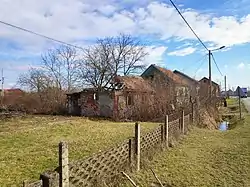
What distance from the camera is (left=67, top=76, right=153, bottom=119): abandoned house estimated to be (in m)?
25.8

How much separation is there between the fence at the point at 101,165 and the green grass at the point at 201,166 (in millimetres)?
401

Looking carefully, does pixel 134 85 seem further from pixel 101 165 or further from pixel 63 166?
pixel 63 166

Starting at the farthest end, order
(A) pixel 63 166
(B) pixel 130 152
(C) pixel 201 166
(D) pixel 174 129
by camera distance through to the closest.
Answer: (D) pixel 174 129 → (C) pixel 201 166 → (B) pixel 130 152 → (A) pixel 63 166

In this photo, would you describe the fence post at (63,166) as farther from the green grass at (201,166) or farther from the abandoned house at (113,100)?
the abandoned house at (113,100)

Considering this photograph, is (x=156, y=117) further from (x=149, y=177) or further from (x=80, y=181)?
(x=80, y=181)

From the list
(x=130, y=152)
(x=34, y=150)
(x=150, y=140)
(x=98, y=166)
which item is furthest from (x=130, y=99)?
(x=98, y=166)

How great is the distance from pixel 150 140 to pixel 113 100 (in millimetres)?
17085

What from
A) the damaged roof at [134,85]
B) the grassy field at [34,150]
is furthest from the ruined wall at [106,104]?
the grassy field at [34,150]

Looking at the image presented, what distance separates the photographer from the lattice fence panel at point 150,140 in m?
8.37

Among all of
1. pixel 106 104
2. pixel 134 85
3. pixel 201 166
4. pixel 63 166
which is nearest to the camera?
pixel 63 166

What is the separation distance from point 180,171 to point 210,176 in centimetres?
80

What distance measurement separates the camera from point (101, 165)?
5.98 m

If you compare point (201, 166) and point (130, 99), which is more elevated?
point (130, 99)

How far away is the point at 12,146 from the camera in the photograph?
450 inches
